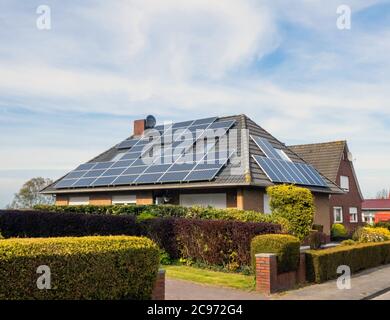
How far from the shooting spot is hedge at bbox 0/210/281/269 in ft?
43.7

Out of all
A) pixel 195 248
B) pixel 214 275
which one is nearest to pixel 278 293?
pixel 214 275

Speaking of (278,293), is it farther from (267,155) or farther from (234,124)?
(234,124)

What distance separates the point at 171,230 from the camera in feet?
49.6

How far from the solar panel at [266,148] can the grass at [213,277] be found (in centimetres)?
1106

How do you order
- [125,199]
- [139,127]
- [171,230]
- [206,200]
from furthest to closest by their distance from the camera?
[139,127]
[125,199]
[206,200]
[171,230]

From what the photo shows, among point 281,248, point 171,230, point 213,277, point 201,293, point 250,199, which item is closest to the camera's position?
point 201,293

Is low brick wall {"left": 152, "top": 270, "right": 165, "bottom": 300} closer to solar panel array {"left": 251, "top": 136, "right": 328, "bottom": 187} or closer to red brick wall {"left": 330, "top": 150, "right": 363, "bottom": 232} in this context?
solar panel array {"left": 251, "top": 136, "right": 328, "bottom": 187}

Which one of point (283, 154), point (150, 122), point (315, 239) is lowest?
point (315, 239)

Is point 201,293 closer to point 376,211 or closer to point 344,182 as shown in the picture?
point 344,182

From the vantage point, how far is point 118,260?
7.54 metres

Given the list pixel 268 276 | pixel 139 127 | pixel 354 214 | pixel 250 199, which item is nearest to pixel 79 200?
pixel 139 127

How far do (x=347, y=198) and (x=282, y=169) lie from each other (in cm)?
1461

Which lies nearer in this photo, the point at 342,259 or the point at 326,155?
the point at 342,259
